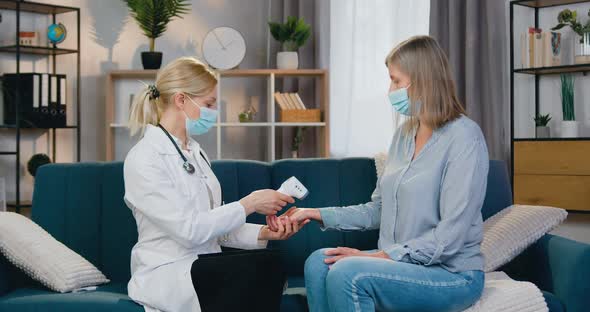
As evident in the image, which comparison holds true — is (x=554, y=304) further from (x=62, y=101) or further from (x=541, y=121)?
(x=62, y=101)

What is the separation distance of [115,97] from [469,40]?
2637 millimetres

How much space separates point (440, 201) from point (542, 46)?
225 centimetres

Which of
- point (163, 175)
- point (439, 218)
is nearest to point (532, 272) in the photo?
point (439, 218)

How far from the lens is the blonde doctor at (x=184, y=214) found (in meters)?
2.26

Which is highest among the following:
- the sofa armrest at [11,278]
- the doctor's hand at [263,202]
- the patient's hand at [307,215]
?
the doctor's hand at [263,202]

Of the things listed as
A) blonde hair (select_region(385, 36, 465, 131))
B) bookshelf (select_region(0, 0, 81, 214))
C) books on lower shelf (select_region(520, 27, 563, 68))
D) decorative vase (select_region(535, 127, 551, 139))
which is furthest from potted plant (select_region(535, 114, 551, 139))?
bookshelf (select_region(0, 0, 81, 214))

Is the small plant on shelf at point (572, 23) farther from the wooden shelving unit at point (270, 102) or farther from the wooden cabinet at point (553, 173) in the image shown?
the wooden shelving unit at point (270, 102)

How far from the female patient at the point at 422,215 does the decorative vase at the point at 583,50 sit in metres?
1.97

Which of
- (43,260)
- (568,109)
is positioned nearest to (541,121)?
(568,109)

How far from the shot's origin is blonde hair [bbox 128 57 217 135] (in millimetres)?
2479

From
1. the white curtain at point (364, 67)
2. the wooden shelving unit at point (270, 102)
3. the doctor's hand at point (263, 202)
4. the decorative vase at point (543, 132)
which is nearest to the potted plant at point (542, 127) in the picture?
the decorative vase at point (543, 132)

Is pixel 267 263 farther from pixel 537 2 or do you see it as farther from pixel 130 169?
pixel 537 2

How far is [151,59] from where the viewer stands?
528cm

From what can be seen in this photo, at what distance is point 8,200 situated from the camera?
509 centimetres
